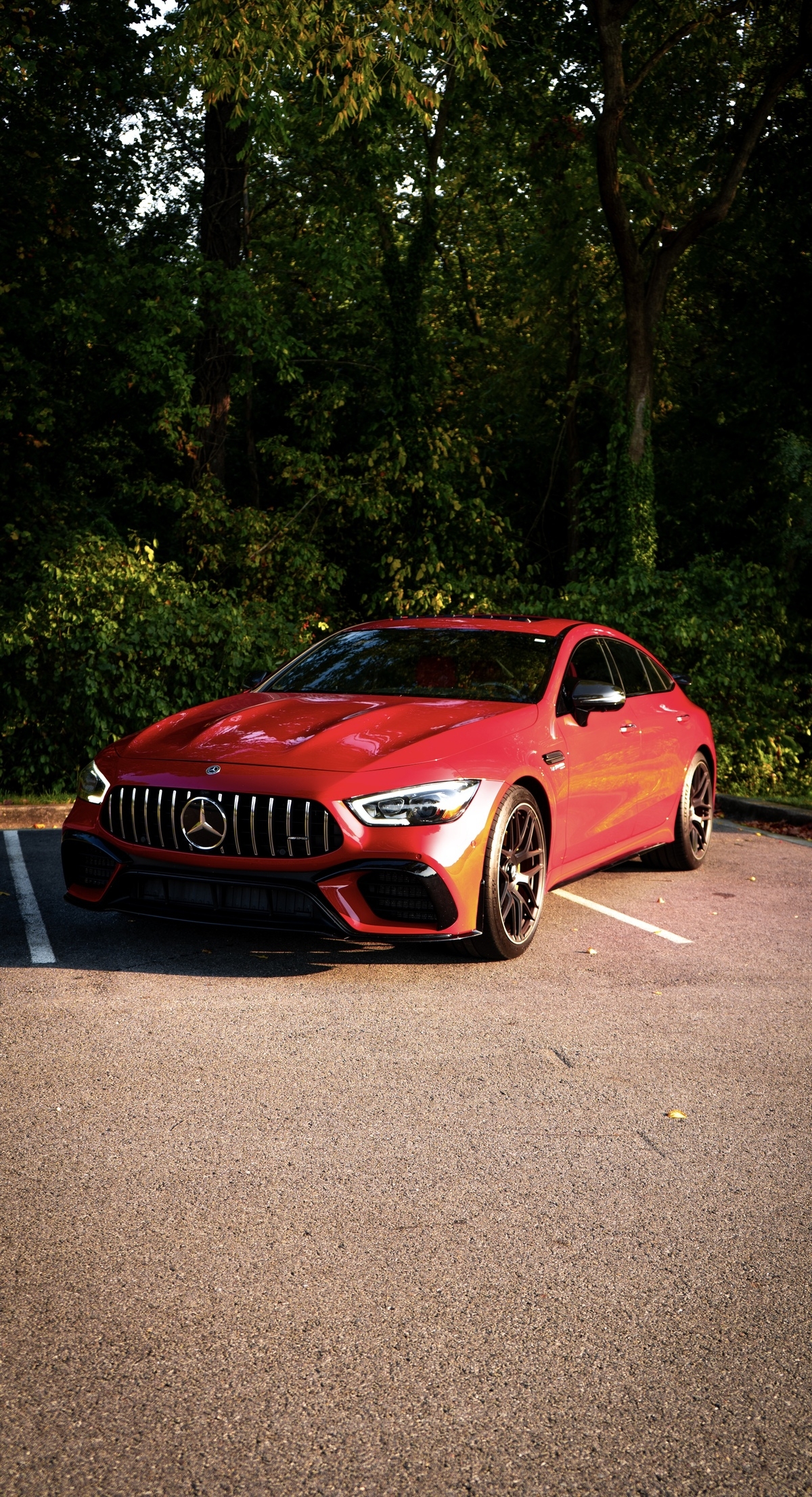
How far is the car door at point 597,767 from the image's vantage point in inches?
281

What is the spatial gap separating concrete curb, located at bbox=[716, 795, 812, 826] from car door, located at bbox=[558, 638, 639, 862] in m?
3.92

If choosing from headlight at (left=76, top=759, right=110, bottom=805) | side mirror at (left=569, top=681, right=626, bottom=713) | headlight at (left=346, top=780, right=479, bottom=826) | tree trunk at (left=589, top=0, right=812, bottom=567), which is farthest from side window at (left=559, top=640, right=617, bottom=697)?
tree trunk at (left=589, top=0, right=812, bottom=567)

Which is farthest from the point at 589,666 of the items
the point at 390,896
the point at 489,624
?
the point at 390,896

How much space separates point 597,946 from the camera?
22.7ft

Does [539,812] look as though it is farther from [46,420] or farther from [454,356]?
[454,356]

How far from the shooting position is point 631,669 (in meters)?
8.63

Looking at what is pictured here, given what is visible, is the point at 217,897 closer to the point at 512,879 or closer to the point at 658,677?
the point at 512,879

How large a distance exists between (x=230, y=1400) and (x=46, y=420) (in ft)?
63.5

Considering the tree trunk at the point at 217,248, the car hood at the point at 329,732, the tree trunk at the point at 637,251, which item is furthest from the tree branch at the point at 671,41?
the car hood at the point at 329,732

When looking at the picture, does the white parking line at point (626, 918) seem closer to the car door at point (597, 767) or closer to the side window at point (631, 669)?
the car door at point (597, 767)

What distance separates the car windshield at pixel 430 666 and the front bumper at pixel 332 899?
1548 millimetres

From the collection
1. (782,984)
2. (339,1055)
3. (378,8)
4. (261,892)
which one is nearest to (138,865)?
(261,892)

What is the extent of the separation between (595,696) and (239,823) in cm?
207

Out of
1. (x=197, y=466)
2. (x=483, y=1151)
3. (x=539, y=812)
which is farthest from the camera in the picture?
(x=197, y=466)
